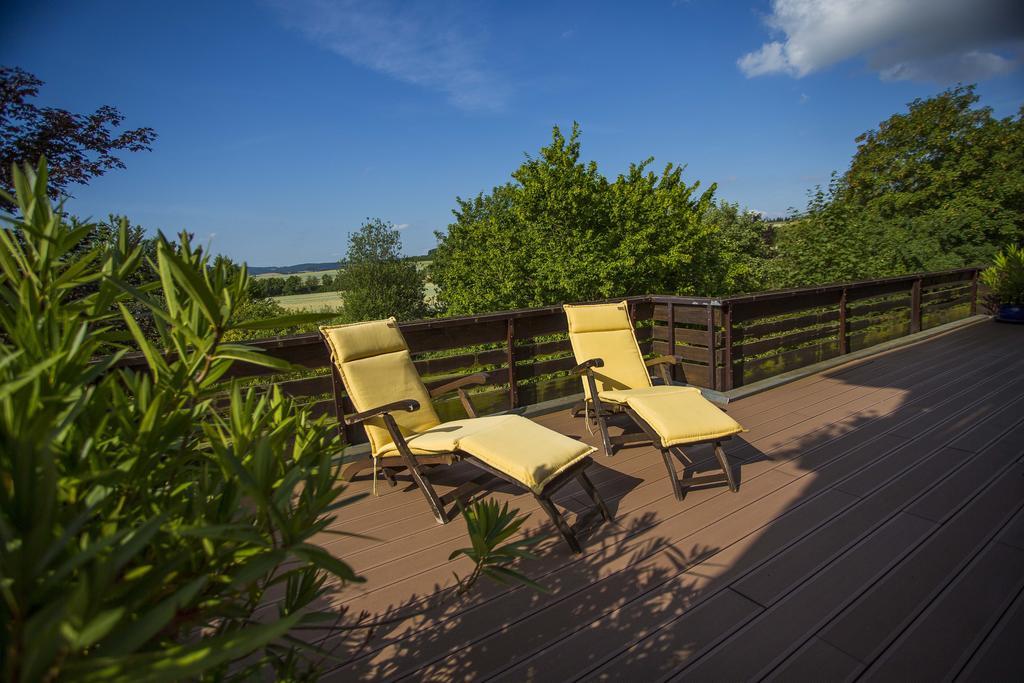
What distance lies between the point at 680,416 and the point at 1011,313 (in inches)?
321

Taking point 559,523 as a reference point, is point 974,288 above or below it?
above

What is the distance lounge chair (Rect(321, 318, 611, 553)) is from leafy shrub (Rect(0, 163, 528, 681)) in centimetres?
143

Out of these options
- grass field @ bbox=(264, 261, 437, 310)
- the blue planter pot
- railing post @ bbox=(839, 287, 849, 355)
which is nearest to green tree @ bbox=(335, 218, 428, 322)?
grass field @ bbox=(264, 261, 437, 310)

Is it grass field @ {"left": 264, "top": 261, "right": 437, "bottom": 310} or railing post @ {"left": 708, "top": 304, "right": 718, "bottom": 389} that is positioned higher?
grass field @ {"left": 264, "top": 261, "right": 437, "bottom": 310}

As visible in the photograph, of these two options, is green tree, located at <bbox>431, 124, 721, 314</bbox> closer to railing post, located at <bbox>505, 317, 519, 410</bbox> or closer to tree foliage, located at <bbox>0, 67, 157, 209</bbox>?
tree foliage, located at <bbox>0, 67, 157, 209</bbox>

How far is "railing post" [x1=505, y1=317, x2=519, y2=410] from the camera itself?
14.0ft

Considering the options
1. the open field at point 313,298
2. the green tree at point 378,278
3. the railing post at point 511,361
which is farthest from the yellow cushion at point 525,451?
the open field at point 313,298

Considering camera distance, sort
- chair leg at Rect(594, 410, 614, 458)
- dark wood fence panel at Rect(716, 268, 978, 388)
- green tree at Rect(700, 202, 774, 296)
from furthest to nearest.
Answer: green tree at Rect(700, 202, 774, 296) → dark wood fence panel at Rect(716, 268, 978, 388) → chair leg at Rect(594, 410, 614, 458)

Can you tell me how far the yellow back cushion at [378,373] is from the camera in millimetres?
2840

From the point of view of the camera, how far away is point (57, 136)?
7.11 metres

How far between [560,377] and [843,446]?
2.35 meters

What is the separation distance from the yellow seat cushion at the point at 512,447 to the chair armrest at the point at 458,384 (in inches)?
12.7

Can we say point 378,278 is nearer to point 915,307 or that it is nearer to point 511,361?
point 915,307

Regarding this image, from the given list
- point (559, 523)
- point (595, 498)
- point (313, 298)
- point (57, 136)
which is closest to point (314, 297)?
point (313, 298)
